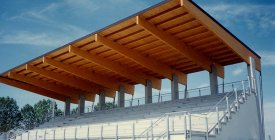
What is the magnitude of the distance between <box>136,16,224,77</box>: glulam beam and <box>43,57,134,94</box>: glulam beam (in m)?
9.95

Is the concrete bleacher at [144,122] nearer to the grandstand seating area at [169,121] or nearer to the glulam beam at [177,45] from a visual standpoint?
the grandstand seating area at [169,121]

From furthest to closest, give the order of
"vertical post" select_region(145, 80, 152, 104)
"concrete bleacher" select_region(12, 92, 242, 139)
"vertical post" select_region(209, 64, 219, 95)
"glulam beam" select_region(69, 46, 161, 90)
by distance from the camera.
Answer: "vertical post" select_region(145, 80, 152, 104) → "vertical post" select_region(209, 64, 219, 95) → "glulam beam" select_region(69, 46, 161, 90) → "concrete bleacher" select_region(12, 92, 242, 139)

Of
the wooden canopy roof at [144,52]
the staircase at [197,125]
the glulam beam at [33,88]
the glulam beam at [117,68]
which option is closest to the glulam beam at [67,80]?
the wooden canopy roof at [144,52]

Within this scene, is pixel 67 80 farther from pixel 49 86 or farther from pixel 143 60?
pixel 143 60

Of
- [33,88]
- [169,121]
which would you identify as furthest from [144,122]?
[33,88]

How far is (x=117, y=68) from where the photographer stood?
87.4 feet

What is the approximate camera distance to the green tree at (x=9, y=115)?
57138 millimetres

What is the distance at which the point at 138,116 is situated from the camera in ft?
76.0

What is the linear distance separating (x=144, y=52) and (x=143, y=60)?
28.4 inches

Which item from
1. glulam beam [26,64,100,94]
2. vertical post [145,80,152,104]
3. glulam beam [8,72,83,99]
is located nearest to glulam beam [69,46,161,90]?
vertical post [145,80,152,104]

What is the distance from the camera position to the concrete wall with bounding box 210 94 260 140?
50.9ft

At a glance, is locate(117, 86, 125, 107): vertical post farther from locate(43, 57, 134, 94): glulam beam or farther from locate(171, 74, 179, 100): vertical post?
locate(171, 74, 179, 100): vertical post

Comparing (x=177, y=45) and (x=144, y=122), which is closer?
(x=144, y=122)

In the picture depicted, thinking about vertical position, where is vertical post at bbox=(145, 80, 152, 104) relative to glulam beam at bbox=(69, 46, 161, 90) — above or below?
below
